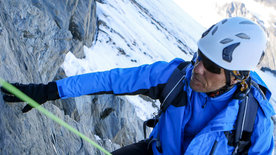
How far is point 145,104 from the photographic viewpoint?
45.0 feet

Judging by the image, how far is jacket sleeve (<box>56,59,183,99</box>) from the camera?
241 centimetres

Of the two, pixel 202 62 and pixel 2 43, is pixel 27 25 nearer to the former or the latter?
pixel 2 43

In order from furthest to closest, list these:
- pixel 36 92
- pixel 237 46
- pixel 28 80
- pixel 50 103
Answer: pixel 50 103
pixel 28 80
pixel 237 46
pixel 36 92

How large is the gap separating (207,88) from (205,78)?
107 mm

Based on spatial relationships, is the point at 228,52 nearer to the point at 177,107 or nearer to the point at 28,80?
the point at 177,107

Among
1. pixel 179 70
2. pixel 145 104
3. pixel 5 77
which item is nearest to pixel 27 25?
pixel 5 77

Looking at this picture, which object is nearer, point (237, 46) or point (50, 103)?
point (237, 46)

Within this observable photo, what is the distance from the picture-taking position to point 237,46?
7.82 ft

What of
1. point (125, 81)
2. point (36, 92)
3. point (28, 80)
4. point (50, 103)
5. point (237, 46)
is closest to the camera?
point (36, 92)

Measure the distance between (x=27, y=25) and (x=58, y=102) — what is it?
2.35 metres

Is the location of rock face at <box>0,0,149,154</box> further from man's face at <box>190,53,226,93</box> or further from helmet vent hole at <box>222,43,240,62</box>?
helmet vent hole at <box>222,43,240,62</box>

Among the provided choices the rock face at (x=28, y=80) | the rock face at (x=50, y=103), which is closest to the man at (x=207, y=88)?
the rock face at (x=28, y=80)

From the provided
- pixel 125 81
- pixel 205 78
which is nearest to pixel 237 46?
pixel 205 78

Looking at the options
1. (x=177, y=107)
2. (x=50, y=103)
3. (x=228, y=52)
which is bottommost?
(x=50, y=103)
